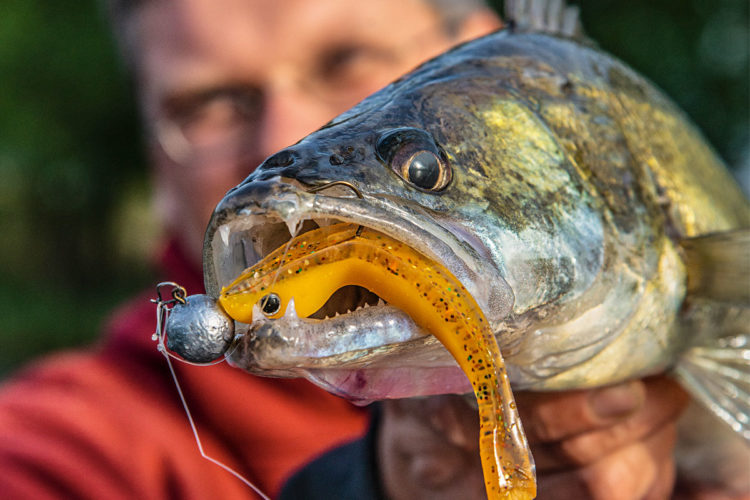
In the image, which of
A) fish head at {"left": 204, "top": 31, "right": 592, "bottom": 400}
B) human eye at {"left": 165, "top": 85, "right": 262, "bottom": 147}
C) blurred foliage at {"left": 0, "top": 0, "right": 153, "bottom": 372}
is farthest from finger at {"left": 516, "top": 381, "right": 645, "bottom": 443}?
blurred foliage at {"left": 0, "top": 0, "right": 153, "bottom": 372}

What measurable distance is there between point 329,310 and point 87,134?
10.7m

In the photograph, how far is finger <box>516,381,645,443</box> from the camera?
1.06 m

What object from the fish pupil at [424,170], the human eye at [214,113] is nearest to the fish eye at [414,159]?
the fish pupil at [424,170]

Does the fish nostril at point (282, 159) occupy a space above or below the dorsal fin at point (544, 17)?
below

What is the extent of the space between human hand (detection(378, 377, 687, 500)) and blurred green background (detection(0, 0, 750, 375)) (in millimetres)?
6329

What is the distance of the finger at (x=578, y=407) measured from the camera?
1060mm

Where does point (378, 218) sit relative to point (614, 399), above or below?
above

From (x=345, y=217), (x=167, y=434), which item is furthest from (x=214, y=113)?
(x=345, y=217)

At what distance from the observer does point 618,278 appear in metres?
0.91

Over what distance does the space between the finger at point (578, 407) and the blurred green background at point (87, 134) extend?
21.1ft

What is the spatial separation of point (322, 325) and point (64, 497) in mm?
1725

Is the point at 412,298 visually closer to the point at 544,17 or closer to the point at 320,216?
the point at 320,216

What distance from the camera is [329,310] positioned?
0.70 meters

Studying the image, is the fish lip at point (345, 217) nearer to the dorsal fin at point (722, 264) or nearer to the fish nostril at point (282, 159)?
the fish nostril at point (282, 159)
